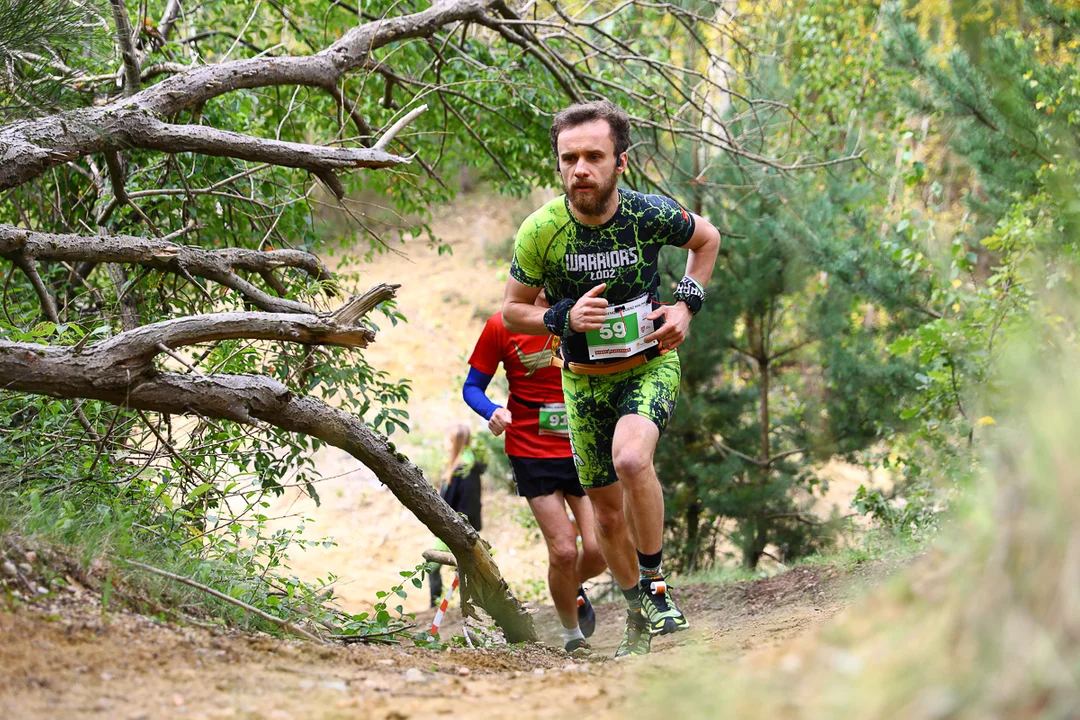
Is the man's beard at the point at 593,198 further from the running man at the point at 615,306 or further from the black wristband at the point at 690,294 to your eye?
the black wristband at the point at 690,294

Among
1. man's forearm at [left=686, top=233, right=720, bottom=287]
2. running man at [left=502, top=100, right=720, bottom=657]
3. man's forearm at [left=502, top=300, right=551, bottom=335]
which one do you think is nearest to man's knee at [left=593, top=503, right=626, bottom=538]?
running man at [left=502, top=100, right=720, bottom=657]

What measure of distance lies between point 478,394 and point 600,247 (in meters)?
1.69

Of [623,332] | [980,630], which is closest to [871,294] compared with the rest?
[623,332]

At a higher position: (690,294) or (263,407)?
(690,294)

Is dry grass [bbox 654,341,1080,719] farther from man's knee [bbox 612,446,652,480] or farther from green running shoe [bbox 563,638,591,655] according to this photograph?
green running shoe [bbox 563,638,591,655]

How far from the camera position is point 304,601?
387 centimetres

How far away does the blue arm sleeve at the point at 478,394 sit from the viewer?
5258mm

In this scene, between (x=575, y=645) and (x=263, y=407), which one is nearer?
(x=263, y=407)

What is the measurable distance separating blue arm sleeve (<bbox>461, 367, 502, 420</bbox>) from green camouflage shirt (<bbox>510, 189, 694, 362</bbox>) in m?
1.32

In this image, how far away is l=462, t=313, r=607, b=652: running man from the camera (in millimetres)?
5211

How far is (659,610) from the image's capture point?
3.83 metres

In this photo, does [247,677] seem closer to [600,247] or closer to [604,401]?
[604,401]

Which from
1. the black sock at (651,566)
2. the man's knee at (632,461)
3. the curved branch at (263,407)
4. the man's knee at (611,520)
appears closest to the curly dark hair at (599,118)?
the curved branch at (263,407)

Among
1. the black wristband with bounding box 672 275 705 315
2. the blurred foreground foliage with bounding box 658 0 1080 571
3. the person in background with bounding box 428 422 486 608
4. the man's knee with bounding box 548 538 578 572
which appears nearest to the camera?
the black wristband with bounding box 672 275 705 315
